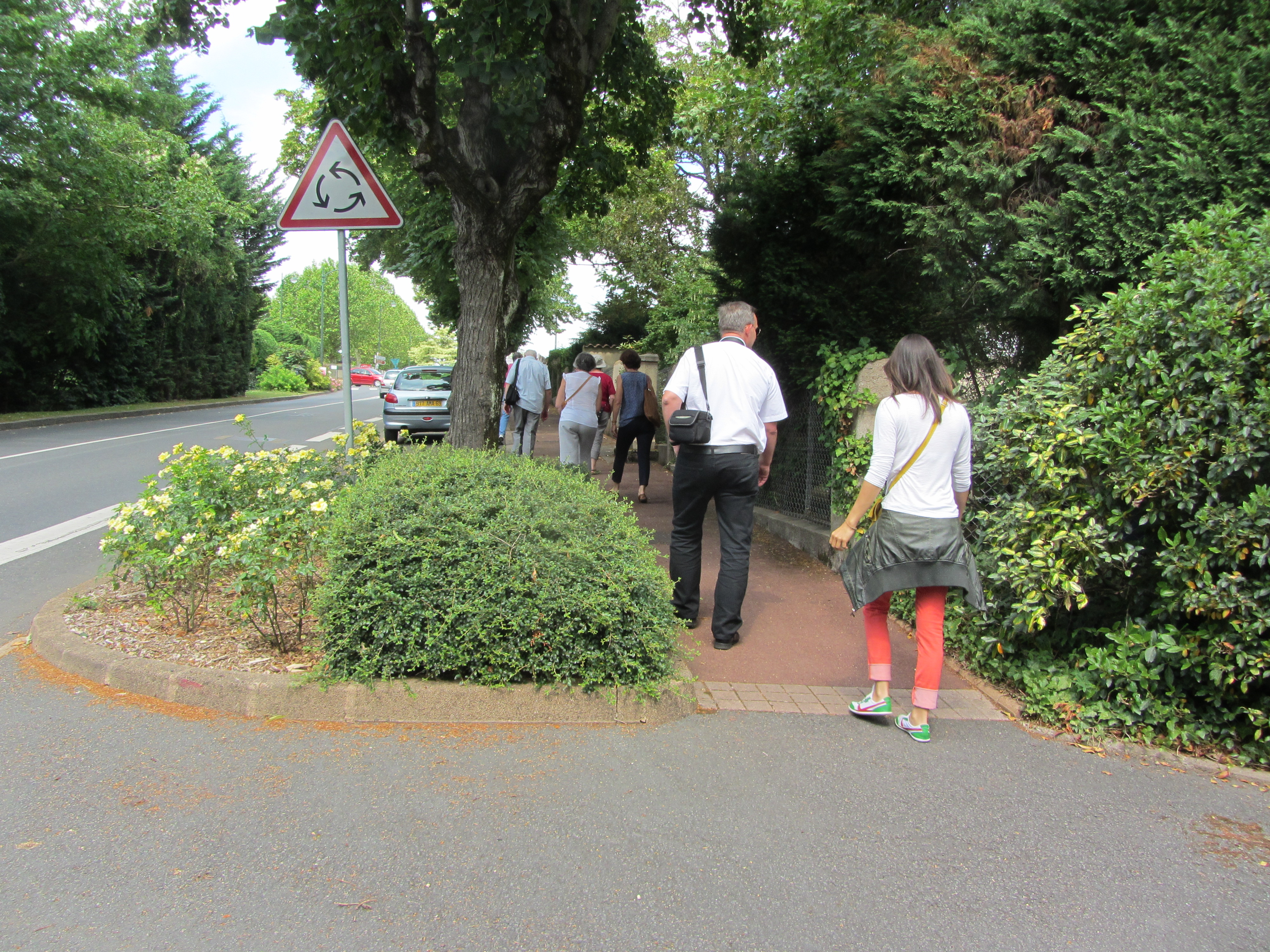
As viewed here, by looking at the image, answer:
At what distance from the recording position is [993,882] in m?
2.71

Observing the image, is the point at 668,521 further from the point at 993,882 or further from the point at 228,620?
the point at 993,882

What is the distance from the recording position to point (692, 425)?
4.55m

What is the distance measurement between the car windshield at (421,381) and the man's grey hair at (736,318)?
13458 mm

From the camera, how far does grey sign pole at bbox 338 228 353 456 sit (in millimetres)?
5402

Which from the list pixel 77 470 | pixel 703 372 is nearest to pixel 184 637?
pixel 703 372

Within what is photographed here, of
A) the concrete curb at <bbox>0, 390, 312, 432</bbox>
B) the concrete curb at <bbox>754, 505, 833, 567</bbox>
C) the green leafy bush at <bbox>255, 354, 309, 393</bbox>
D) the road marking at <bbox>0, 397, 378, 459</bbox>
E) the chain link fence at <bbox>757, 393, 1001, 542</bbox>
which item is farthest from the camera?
the green leafy bush at <bbox>255, 354, 309, 393</bbox>

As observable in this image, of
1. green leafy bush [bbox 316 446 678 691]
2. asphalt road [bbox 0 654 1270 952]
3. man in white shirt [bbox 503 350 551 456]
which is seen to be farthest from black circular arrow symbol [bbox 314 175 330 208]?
man in white shirt [bbox 503 350 551 456]

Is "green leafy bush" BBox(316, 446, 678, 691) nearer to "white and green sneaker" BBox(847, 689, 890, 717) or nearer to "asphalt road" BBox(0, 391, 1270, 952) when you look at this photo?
"asphalt road" BBox(0, 391, 1270, 952)

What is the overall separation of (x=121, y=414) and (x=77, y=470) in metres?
14.9

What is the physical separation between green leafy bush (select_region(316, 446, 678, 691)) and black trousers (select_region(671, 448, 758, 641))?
2.63ft

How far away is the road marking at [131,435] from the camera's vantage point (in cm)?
1379

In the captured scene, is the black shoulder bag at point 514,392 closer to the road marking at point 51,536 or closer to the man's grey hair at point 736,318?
the road marking at point 51,536

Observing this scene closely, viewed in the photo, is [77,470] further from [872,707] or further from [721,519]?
[872,707]

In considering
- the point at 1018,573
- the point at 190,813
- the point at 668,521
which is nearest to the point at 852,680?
the point at 1018,573
